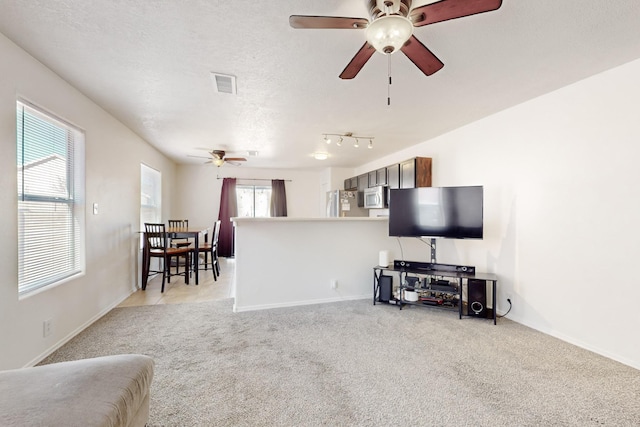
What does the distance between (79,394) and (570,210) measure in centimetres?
374

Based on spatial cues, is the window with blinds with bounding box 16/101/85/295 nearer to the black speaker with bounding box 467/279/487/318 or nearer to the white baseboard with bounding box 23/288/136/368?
the white baseboard with bounding box 23/288/136/368

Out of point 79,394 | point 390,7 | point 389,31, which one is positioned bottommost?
point 79,394

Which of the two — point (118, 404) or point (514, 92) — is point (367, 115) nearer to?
point (514, 92)

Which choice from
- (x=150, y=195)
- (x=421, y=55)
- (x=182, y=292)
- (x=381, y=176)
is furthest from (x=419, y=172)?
(x=150, y=195)

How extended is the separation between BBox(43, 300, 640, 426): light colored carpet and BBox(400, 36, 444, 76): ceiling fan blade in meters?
2.15

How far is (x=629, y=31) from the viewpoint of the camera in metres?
1.91

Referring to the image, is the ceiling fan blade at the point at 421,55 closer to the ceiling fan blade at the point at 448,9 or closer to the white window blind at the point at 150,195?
the ceiling fan blade at the point at 448,9

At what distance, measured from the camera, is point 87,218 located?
3.03 metres

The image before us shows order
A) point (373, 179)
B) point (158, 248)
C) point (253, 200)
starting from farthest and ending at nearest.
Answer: point (253, 200), point (373, 179), point (158, 248)

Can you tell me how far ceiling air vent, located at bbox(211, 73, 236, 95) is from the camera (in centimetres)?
253

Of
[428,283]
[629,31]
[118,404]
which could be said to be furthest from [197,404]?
[629,31]

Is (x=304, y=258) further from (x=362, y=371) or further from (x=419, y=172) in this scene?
(x=419, y=172)

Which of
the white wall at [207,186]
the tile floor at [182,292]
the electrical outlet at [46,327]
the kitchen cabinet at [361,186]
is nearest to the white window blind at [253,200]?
the white wall at [207,186]

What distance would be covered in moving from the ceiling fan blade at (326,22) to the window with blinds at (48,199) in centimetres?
226
